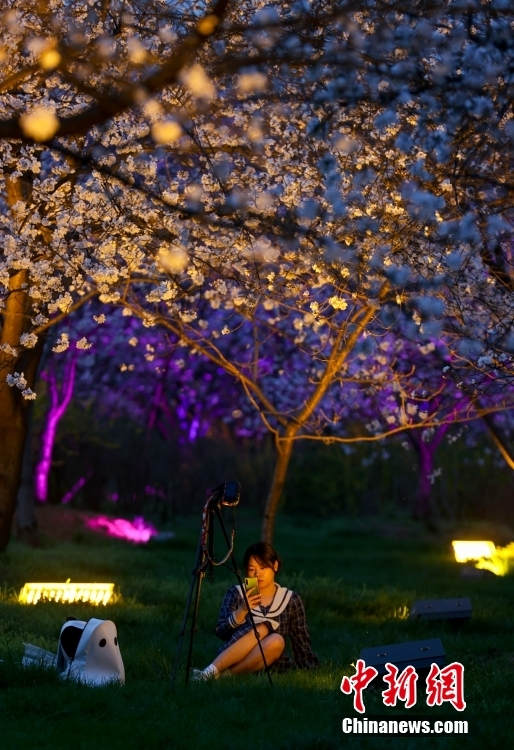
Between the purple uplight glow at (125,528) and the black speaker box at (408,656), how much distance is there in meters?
18.2

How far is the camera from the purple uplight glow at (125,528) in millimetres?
27328

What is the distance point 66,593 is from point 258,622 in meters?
5.12

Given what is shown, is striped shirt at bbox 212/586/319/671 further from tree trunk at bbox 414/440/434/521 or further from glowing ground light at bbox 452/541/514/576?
tree trunk at bbox 414/440/434/521

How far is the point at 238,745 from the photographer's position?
23.5ft

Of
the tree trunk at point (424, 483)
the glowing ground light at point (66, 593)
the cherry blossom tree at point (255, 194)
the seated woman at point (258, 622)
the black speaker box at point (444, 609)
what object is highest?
the tree trunk at point (424, 483)

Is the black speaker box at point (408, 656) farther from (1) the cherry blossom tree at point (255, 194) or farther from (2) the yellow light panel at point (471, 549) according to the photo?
(2) the yellow light panel at point (471, 549)

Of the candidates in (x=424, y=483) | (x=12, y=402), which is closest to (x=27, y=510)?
(x=12, y=402)

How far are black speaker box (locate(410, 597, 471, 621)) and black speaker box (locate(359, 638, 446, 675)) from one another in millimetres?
4780

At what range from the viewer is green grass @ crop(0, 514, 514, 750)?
7539 millimetres

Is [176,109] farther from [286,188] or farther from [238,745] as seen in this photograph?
[238,745]

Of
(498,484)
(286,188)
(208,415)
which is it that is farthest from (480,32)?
(208,415)

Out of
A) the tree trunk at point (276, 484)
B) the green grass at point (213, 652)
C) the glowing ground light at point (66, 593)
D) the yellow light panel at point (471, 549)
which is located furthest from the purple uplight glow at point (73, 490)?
the glowing ground light at point (66, 593)

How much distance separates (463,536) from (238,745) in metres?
21.8

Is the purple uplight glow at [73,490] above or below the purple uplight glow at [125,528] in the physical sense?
above
